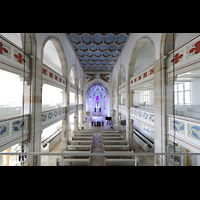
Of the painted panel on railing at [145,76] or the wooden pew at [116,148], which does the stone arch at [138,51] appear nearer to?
the painted panel on railing at [145,76]

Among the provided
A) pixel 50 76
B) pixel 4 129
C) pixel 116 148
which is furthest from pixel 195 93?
pixel 4 129

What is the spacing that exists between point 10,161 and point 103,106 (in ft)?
61.2

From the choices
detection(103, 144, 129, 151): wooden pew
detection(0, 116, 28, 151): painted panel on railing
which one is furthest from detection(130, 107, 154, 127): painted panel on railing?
detection(0, 116, 28, 151): painted panel on railing

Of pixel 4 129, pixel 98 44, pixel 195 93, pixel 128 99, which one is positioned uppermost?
pixel 98 44

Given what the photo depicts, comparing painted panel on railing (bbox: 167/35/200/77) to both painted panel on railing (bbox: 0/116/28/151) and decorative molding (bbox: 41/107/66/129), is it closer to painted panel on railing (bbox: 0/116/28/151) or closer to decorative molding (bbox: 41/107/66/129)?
painted panel on railing (bbox: 0/116/28/151)

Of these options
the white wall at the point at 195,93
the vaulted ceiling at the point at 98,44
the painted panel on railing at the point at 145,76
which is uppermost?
the vaulted ceiling at the point at 98,44

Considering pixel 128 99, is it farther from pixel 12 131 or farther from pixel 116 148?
pixel 12 131

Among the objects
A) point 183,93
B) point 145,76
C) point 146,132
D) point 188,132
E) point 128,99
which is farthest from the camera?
point 146,132

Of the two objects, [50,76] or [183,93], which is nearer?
[50,76]

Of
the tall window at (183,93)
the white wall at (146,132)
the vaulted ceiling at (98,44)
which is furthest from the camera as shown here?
the white wall at (146,132)

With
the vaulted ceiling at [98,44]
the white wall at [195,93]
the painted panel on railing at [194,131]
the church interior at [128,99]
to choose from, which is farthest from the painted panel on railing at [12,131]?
the white wall at [195,93]
